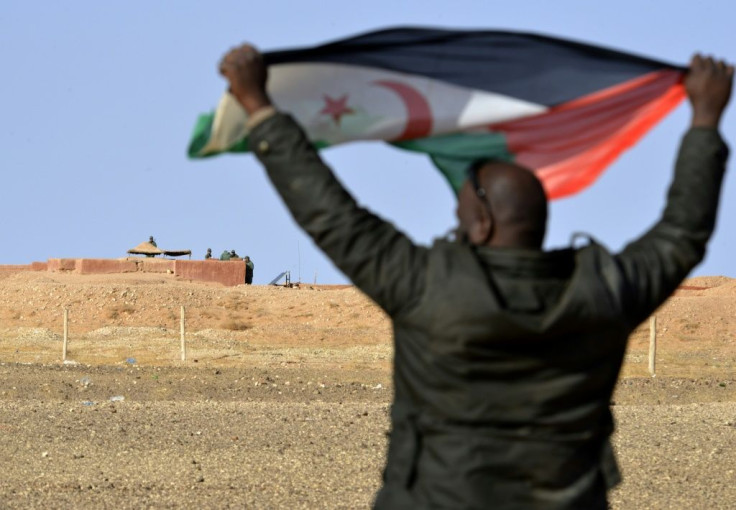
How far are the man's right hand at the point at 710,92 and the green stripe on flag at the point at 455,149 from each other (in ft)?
1.66

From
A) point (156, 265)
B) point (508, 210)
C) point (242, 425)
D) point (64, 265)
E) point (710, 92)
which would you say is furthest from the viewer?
point (156, 265)

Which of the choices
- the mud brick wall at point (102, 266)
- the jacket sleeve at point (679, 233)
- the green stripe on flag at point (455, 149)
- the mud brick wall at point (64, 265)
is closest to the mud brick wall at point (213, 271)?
the mud brick wall at point (102, 266)

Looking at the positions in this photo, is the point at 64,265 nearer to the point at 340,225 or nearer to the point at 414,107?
the point at 414,107

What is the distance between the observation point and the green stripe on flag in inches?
120

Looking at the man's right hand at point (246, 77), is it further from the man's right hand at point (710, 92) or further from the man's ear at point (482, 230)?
the man's right hand at point (710, 92)

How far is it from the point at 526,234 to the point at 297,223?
491 millimetres

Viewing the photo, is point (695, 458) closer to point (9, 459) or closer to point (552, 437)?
point (9, 459)

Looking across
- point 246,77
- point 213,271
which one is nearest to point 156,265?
point 213,271

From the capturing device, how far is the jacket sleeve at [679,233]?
8.53 ft

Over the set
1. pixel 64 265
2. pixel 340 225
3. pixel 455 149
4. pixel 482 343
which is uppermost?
pixel 455 149

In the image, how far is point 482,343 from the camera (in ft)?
8.06

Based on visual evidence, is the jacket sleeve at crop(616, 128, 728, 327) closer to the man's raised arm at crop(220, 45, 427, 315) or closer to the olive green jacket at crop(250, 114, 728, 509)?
the olive green jacket at crop(250, 114, 728, 509)

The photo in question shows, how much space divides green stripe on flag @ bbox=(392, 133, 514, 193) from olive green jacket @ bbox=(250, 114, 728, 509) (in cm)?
55

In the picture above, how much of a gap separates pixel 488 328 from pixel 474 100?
806 millimetres
